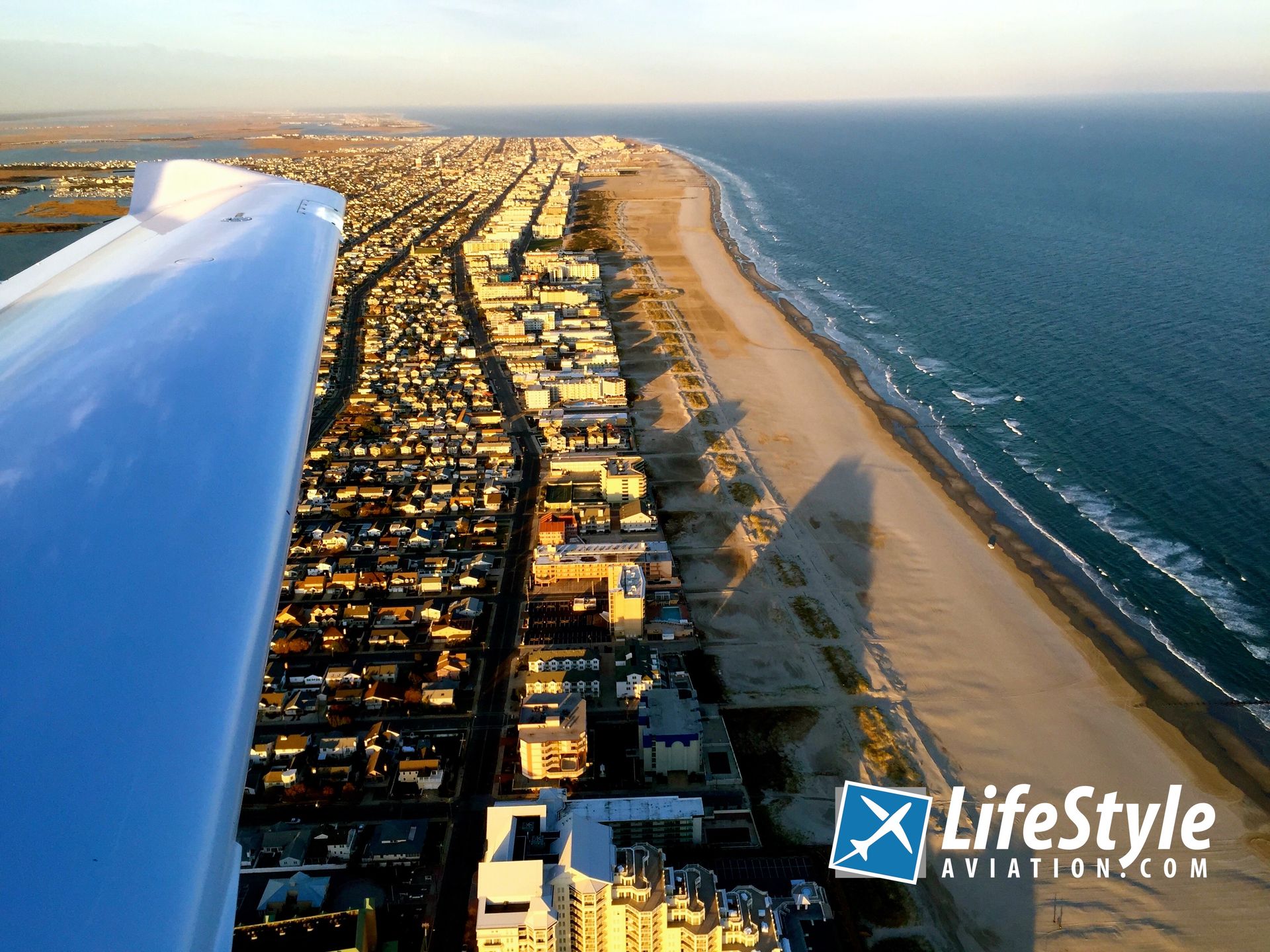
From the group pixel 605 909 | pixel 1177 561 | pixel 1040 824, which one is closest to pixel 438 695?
pixel 605 909

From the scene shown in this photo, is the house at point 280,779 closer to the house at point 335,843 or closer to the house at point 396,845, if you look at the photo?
the house at point 335,843

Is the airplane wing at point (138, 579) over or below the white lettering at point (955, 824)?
over

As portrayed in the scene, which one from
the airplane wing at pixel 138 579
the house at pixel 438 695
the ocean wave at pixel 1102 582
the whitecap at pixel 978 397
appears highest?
the airplane wing at pixel 138 579

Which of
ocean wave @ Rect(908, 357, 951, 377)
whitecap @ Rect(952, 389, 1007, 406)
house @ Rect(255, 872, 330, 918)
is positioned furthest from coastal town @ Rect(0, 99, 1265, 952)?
ocean wave @ Rect(908, 357, 951, 377)

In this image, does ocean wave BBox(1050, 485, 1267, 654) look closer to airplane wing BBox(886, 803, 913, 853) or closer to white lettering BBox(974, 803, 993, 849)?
white lettering BBox(974, 803, 993, 849)

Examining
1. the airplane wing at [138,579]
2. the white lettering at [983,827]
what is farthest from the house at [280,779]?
the airplane wing at [138,579]

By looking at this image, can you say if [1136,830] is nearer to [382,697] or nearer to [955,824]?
[955,824]

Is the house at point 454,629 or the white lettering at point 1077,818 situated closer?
the white lettering at point 1077,818
